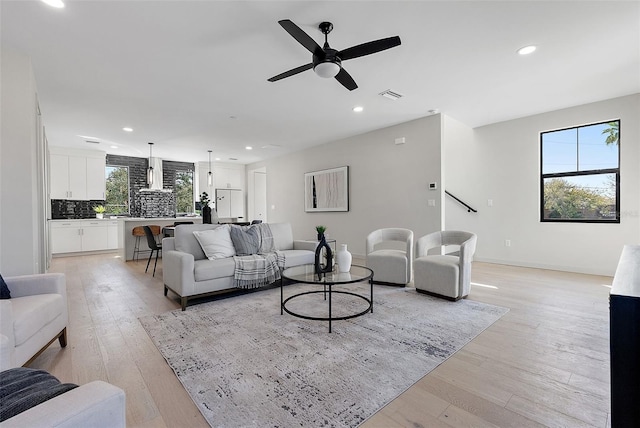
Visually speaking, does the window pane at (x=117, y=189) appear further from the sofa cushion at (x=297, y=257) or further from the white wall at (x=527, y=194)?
the white wall at (x=527, y=194)

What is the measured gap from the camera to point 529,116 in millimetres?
5121

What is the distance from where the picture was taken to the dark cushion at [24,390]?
2.93 ft

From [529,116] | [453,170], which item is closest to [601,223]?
[529,116]

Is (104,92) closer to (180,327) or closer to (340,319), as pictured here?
(180,327)

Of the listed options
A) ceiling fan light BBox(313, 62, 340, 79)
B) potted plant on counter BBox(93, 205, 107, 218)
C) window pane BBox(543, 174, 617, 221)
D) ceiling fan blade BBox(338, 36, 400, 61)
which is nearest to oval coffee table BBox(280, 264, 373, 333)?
ceiling fan light BBox(313, 62, 340, 79)

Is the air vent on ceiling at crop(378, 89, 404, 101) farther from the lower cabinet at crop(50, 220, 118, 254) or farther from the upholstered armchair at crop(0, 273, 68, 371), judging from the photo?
the lower cabinet at crop(50, 220, 118, 254)

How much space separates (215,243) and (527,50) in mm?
4037

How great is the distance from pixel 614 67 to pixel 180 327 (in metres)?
5.49

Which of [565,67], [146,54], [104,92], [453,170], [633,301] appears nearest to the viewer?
[633,301]

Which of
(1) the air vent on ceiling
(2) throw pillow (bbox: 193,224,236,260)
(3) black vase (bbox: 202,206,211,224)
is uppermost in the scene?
(1) the air vent on ceiling

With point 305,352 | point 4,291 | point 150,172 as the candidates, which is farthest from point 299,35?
point 150,172

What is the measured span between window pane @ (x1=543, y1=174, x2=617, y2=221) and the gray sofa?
4437mm

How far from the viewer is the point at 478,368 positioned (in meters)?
1.95

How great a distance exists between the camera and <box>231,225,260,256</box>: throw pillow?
381 centimetres
